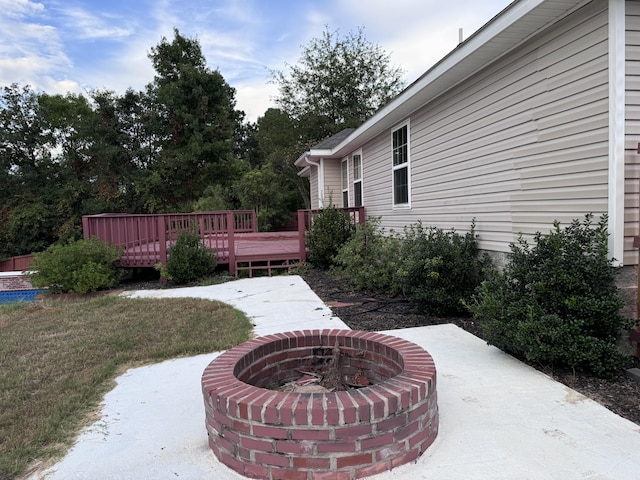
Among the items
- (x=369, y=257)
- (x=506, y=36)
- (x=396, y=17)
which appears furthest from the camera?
(x=396, y=17)

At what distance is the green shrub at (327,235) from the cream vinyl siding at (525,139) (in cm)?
221

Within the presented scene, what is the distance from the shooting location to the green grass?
2414 mm

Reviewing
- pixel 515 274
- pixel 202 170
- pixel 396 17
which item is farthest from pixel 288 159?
pixel 515 274

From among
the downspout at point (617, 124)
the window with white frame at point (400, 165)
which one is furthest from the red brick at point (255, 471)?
the window with white frame at point (400, 165)

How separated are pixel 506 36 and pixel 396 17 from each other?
34.4 ft

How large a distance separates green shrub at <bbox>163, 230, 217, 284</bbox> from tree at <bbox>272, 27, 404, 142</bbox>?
17294mm

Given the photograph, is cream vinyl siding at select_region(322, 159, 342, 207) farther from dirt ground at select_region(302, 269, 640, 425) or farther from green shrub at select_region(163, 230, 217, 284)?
green shrub at select_region(163, 230, 217, 284)

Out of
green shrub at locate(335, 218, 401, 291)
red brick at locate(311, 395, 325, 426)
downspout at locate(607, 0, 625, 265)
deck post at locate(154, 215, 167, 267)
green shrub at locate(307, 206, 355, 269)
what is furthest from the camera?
green shrub at locate(307, 206, 355, 269)

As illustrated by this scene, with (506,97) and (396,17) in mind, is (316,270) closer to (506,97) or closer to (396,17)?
(506,97)

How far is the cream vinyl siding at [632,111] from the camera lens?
3121mm

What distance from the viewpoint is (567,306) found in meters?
2.96

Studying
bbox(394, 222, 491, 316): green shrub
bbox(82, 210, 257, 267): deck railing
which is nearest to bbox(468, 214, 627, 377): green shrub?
bbox(394, 222, 491, 316): green shrub

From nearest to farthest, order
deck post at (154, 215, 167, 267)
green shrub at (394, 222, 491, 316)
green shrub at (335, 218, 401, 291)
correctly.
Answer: green shrub at (394, 222, 491, 316) < green shrub at (335, 218, 401, 291) < deck post at (154, 215, 167, 267)

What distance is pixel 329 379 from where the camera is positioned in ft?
8.41
